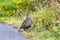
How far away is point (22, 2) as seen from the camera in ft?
60.2

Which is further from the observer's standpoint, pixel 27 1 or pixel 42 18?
pixel 27 1

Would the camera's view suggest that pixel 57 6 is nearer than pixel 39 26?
No

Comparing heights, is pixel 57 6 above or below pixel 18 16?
above

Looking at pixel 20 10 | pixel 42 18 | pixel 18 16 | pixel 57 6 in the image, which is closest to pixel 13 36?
pixel 42 18

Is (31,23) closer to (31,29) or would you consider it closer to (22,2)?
(31,29)

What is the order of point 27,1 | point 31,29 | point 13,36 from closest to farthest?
1. point 13,36
2. point 31,29
3. point 27,1

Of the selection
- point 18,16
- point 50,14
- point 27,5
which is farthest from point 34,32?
point 27,5

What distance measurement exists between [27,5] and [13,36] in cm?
730

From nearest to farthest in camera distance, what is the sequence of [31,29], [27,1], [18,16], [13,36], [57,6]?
[13,36], [31,29], [57,6], [18,16], [27,1]

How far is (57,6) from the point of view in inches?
509

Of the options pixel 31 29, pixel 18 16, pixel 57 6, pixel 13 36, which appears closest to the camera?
pixel 13 36

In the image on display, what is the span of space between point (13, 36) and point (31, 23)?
1373mm

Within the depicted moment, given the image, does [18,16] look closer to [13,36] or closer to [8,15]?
[8,15]

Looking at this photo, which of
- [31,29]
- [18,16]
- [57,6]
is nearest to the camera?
[31,29]
